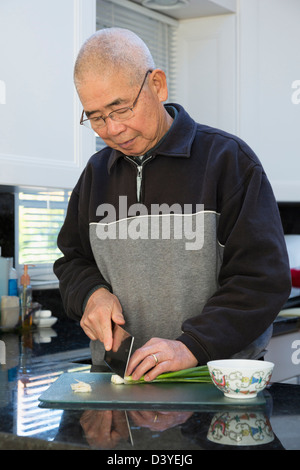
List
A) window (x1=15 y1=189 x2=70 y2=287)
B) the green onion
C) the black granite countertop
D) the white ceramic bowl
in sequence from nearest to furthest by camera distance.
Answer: the black granite countertop
the white ceramic bowl
the green onion
window (x1=15 y1=189 x2=70 y2=287)

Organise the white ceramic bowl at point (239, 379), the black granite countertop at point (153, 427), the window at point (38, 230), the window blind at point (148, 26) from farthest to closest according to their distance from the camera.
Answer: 1. the window blind at point (148, 26)
2. the window at point (38, 230)
3. the white ceramic bowl at point (239, 379)
4. the black granite countertop at point (153, 427)

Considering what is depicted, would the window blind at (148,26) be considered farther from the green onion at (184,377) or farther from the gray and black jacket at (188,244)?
the green onion at (184,377)

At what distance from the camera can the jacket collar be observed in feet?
4.63

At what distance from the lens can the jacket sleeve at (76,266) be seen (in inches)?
57.0

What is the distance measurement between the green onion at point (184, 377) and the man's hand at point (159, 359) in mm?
11

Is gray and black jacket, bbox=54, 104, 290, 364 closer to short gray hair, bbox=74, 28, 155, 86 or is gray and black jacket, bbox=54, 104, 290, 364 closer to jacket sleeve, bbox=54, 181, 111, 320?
jacket sleeve, bbox=54, 181, 111, 320

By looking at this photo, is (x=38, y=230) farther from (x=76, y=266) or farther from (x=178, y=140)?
(x=178, y=140)

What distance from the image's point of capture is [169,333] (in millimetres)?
1425

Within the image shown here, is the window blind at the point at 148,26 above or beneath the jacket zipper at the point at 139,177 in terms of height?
above

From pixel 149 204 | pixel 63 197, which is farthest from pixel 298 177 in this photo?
pixel 149 204

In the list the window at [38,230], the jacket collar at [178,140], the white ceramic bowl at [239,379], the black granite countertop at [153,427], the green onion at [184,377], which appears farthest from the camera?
the window at [38,230]

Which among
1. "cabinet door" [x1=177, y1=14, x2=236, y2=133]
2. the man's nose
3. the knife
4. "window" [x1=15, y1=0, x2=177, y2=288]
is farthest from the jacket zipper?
"cabinet door" [x1=177, y1=14, x2=236, y2=133]

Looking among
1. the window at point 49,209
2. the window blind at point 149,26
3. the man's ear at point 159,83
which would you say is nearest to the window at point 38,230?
the window at point 49,209
